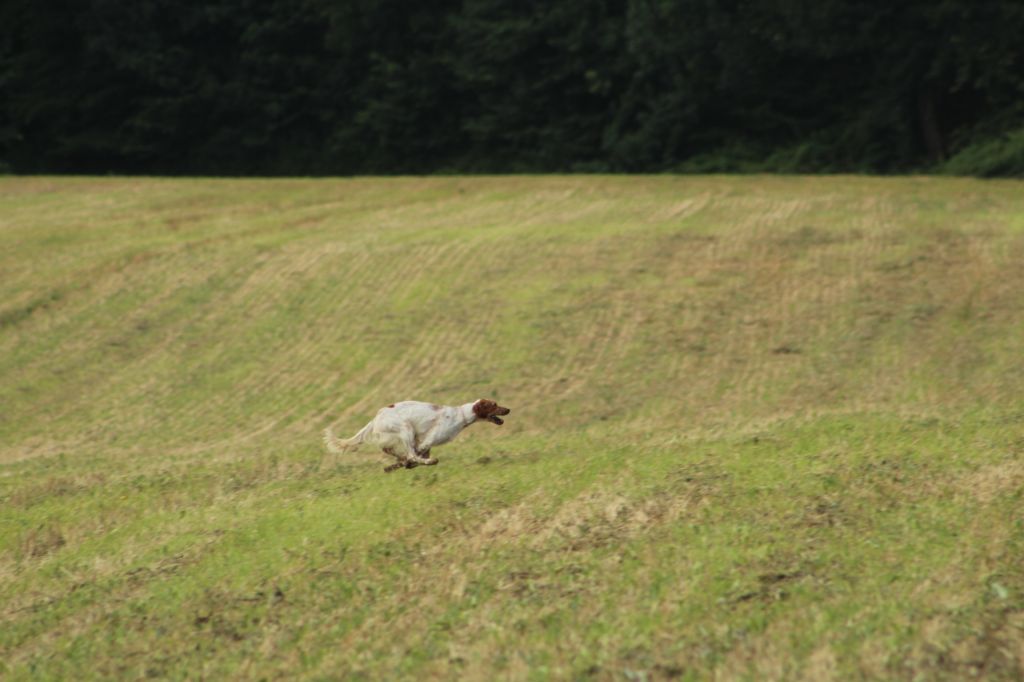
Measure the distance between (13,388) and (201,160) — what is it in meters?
43.7

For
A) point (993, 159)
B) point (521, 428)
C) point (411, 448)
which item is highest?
point (411, 448)

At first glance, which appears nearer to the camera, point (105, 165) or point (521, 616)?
point (521, 616)

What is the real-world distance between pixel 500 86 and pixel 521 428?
43.7 metres

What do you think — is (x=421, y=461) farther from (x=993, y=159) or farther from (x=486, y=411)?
(x=993, y=159)

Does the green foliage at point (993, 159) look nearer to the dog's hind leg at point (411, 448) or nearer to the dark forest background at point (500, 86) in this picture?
the dark forest background at point (500, 86)

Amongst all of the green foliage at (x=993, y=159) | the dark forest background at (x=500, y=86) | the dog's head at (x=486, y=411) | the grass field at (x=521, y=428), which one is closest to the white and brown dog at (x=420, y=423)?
the dog's head at (x=486, y=411)

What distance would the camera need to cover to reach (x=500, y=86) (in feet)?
200

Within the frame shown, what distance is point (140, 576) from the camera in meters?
10.8

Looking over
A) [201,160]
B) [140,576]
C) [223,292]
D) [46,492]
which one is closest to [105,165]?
[201,160]

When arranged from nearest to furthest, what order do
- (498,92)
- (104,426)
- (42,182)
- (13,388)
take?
(104,426), (13,388), (42,182), (498,92)

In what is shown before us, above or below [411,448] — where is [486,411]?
above

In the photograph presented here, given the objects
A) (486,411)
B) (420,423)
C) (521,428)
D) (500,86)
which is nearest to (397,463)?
(420,423)

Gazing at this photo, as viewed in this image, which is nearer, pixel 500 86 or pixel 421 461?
pixel 421 461

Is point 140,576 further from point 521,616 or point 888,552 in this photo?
point 888,552
